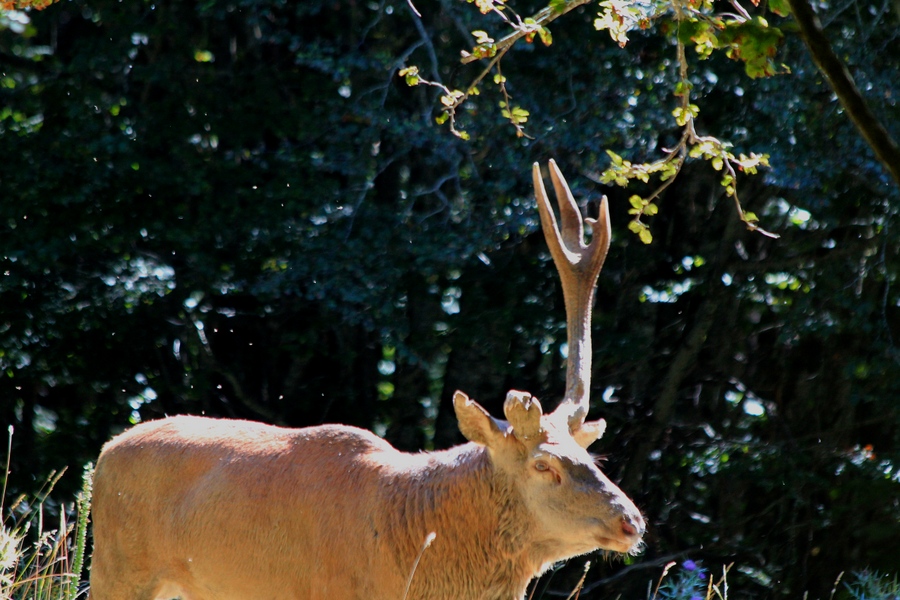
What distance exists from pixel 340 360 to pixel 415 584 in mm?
3526

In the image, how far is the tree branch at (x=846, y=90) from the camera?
2342 mm

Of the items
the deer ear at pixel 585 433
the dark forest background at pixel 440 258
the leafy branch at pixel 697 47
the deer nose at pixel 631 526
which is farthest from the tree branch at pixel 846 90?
the dark forest background at pixel 440 258

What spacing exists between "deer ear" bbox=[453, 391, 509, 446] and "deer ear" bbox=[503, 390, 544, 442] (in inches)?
2.5

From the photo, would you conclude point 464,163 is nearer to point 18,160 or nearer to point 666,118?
point 666,118

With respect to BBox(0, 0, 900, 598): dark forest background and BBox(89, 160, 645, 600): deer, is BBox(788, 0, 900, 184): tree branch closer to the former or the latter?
BBox(89, 160, 645, 600): deer

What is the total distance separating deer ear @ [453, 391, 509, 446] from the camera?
329 centimetres

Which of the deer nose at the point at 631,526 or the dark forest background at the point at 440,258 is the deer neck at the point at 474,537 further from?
the dark forest background at the point at 440,258

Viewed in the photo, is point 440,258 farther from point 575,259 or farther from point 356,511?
point 356,511

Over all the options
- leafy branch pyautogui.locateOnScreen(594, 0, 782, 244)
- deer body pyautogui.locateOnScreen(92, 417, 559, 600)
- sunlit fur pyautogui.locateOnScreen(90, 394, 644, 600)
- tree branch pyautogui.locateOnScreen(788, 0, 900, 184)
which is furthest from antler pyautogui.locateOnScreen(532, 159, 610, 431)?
tree branch pyautogui.locateOnScreen(788, 0, 900, 184)

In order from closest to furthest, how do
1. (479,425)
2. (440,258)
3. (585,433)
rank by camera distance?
(479,425)
(585,433)
(440,258)

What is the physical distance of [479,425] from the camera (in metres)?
3.33

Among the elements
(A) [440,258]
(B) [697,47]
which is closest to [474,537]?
(B) [697,47]

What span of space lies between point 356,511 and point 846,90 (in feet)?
6.22

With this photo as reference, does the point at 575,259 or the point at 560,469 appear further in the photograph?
the point at 575,259
